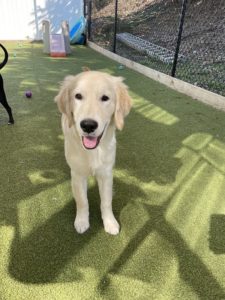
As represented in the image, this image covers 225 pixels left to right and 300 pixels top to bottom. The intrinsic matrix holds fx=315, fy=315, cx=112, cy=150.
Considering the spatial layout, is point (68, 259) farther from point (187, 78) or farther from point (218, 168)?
point (187, 78)

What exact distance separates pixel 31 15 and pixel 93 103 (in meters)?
13.1

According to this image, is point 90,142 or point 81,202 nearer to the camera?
point 90,142

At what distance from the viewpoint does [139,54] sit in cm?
962

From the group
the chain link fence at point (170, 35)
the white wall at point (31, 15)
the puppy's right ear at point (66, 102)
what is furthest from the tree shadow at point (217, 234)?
the white wall at point (31, 15)

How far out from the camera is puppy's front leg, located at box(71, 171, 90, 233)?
2268 mm

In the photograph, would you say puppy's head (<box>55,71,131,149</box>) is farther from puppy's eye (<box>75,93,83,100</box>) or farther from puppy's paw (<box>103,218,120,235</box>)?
puppy's paw (<box>103,218,120,235</box>)

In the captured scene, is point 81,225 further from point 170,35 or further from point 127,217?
point 170,35

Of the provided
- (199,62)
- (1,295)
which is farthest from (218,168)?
(199,62)

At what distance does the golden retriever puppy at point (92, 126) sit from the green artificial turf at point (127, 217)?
207 millimetres

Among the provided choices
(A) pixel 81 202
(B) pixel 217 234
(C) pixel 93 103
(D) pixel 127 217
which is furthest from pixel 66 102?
(B) pixel 217 234

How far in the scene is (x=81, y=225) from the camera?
2295 millimetres

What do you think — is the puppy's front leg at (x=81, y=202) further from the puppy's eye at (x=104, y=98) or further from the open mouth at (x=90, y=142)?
the puppy's eye at (x=104, y=98)

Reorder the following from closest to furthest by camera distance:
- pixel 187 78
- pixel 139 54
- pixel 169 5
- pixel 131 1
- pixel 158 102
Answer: pixel 158 102 → pixel 187 78 → pixel 139 54 → pixel 169 5 → pixel 131 1

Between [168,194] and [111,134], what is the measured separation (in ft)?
2.94
